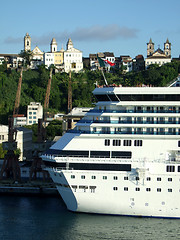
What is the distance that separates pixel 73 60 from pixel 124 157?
292 ft

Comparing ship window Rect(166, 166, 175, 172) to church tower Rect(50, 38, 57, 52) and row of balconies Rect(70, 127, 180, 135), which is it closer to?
row of balconies Rect(70, 127, 180, 135)

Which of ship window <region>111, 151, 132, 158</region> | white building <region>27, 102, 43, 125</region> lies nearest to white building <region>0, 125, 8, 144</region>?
white building <region>27, 102, 43, 125</region>

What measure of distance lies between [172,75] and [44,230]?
255ft

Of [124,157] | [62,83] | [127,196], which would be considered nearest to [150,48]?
[62,83]

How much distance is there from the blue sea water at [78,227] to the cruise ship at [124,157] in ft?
2.50

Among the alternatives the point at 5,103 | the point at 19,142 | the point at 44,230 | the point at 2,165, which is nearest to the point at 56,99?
the point at 5,103

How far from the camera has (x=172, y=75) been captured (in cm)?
11212

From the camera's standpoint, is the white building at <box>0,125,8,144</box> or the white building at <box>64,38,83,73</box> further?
the white building at <box>64,38,83,73</box>

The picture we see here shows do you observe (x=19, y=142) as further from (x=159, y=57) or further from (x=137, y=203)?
(x=159, y=57)

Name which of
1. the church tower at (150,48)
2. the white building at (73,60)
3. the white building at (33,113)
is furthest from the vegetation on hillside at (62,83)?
the church tower at (150,48)

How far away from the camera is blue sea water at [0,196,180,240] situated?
120 feet

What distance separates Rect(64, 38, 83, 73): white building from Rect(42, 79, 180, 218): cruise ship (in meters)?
85.3

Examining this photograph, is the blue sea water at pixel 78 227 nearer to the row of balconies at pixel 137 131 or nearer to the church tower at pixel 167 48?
the row of balconies at pixel 137 131

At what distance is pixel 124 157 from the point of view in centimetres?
4009
